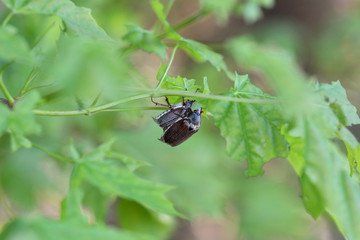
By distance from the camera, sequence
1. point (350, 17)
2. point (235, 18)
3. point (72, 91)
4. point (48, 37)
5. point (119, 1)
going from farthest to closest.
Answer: point (235, 18)
point (350, 17)
point (119, 1)
point (48, 37)
point (72, 91)

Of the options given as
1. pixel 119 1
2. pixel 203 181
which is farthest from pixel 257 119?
pixel 119 1

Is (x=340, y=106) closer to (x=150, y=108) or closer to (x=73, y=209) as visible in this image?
(x=150, y=108)

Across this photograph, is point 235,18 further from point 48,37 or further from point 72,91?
point 72,91

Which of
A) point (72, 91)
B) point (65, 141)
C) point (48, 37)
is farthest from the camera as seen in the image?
point (65, 141)

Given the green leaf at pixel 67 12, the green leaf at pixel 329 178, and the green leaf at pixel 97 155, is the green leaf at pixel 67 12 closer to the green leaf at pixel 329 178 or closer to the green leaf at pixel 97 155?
the green leaf at pixel 97 155

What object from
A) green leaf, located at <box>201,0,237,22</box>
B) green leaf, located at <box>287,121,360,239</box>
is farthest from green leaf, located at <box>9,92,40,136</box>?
green leaf, located at <box>201,0,237,22</box>

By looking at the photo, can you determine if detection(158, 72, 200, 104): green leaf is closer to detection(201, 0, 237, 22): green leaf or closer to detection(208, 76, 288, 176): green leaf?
detection(208, 76, 288, 176): green leaf

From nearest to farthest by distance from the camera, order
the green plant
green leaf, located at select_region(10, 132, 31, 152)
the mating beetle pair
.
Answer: the green plant → green leaf, located at select_region(10, 132, 31, 152) → the mating beetle pair

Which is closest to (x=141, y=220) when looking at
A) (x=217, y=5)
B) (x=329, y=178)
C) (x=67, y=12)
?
(x=217, y=5)
